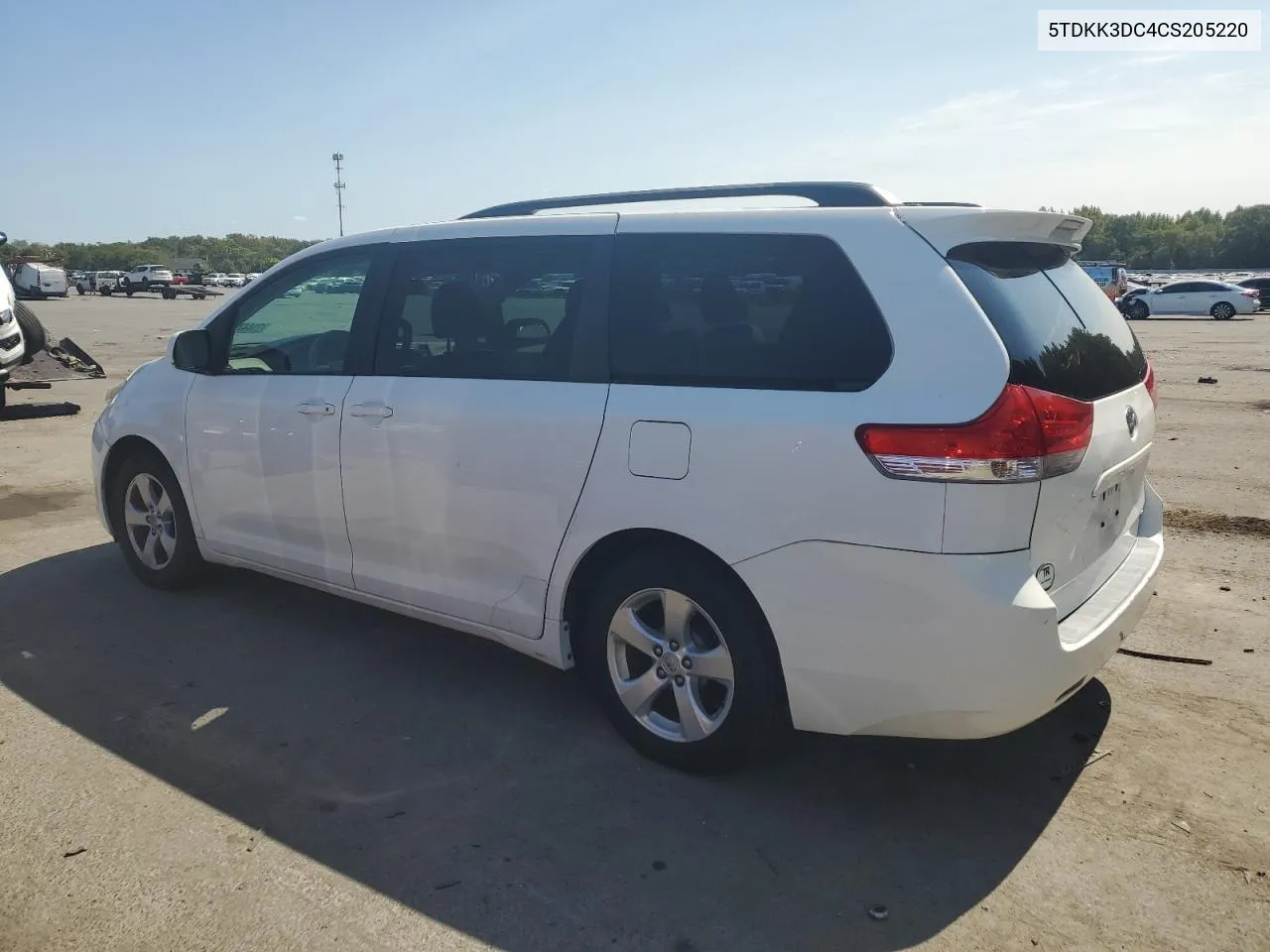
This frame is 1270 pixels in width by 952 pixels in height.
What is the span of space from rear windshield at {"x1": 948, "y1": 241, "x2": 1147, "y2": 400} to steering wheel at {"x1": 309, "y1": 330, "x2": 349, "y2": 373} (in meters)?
2.63

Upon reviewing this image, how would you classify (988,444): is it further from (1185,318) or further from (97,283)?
(97,283)

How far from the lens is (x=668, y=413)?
130 inches

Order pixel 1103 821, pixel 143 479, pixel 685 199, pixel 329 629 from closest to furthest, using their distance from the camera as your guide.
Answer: pixel 1103 821 → pixel 685 199 → pixel 329 629 → pixel 143 479

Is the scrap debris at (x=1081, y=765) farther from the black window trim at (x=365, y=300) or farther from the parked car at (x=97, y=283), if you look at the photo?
the parked car at (x=97, y=283)

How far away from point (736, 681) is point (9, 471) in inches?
306

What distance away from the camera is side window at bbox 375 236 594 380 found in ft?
12.2

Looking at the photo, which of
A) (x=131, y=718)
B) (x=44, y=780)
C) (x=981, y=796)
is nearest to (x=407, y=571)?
(x=131, y=718)

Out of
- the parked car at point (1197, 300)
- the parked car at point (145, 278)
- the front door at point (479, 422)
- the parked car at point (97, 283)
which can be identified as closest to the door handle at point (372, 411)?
the front door at point (479, 422)

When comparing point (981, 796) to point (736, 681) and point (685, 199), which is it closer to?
point (736, 681)

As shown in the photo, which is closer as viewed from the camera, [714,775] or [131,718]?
[714,775]

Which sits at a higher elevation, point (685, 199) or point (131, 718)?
point (685, 199)

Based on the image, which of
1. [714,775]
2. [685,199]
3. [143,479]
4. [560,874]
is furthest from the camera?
[143,479]

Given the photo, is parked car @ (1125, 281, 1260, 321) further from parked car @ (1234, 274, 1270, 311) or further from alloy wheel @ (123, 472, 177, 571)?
alloy wheel @ (123, 472, 177, 571)

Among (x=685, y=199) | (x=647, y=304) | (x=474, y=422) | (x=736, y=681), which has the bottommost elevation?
(x=736, y=681)
